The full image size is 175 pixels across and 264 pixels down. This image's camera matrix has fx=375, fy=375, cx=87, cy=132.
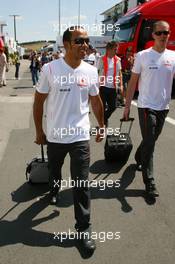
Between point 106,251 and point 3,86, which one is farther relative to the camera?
point 3,86

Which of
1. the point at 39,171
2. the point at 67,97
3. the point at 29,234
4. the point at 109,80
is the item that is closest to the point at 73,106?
the point at 67,97

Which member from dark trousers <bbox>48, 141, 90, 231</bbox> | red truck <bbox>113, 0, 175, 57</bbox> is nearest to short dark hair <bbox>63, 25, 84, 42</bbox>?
Result: dark trousers <bbox>48, 141, 90, 231</bbox>

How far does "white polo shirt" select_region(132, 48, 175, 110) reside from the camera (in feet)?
14.8

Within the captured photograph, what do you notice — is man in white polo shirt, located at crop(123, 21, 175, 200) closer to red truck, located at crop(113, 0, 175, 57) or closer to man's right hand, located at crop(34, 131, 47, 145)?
man's right hand, located at crop(34, 131, 47, 145)

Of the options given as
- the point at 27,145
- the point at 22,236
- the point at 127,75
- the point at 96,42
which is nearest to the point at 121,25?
the point at 127,75

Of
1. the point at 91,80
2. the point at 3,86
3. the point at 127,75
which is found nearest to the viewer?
the point at 91,80

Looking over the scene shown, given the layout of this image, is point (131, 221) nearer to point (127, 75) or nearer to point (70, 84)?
point (70, 84)

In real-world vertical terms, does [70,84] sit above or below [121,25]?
below

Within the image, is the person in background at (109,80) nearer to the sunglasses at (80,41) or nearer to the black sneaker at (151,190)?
the black sneaker at (151,190)

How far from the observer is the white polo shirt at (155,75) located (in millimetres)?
4516

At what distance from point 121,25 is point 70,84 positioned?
13.3m

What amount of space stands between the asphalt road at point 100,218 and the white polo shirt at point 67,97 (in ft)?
3.28

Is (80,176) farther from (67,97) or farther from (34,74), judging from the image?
(34,74)

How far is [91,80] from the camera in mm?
3578
